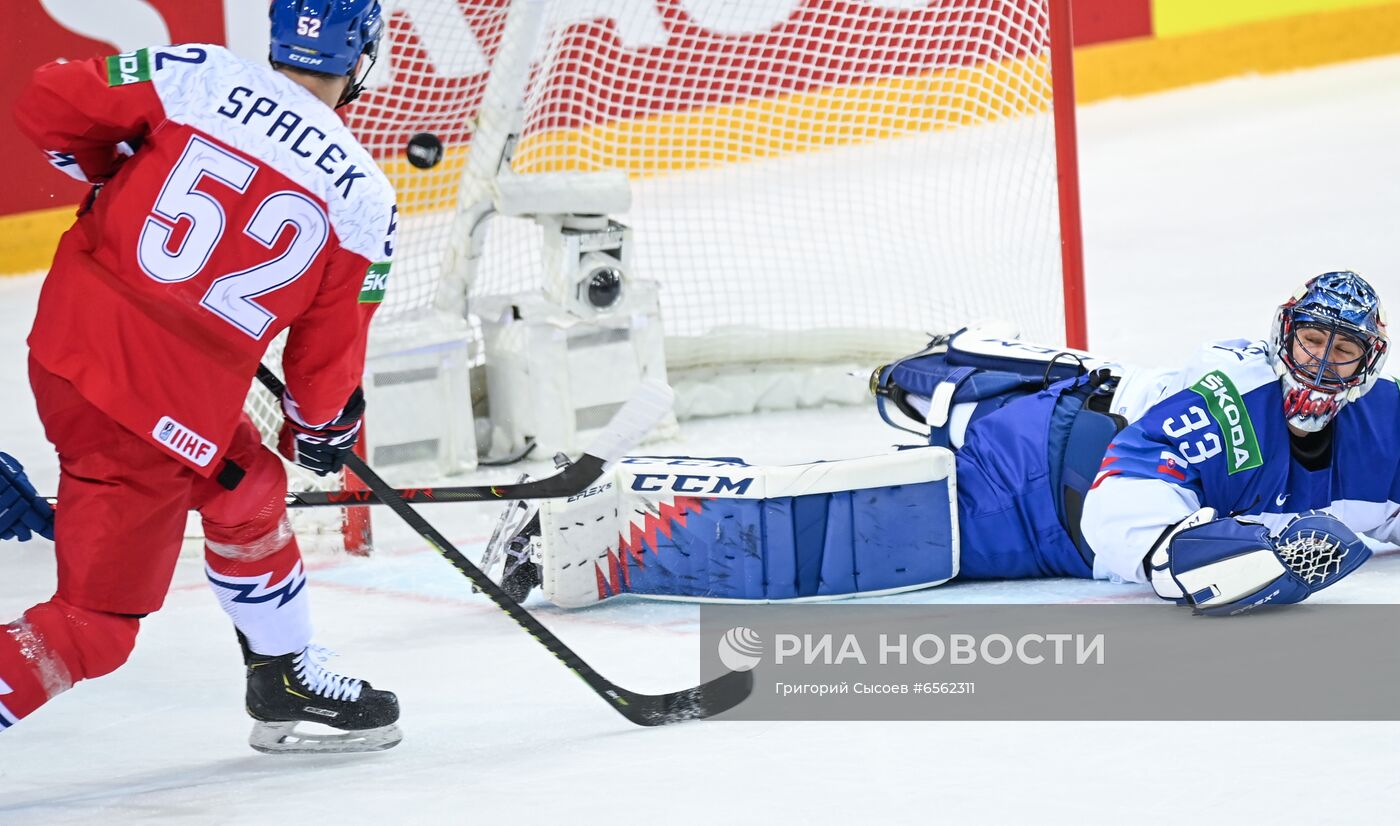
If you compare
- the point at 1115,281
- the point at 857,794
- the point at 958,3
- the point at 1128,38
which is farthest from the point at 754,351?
the point at 1128,38

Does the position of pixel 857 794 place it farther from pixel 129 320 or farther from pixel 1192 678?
pixel 129 320

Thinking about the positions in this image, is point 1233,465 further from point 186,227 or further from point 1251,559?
point 186,227

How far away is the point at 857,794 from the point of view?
7.32ft

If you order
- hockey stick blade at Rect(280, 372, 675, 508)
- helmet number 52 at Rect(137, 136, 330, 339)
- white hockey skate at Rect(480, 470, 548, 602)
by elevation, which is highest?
helmet number 52 at Rect(137, 136, 330, 339)

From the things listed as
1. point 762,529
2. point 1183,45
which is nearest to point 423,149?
point 762,529

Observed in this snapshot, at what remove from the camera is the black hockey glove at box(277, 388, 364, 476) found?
2512 millimetres

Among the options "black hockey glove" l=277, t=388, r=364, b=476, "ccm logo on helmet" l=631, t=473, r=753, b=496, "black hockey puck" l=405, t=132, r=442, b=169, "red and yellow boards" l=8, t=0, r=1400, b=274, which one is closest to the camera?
"black hockey glove" l=277, t=388, r=364, b=476

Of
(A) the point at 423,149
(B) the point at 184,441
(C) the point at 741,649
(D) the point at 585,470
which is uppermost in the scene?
(A) the point at 423,149

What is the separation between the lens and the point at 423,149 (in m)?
3.81

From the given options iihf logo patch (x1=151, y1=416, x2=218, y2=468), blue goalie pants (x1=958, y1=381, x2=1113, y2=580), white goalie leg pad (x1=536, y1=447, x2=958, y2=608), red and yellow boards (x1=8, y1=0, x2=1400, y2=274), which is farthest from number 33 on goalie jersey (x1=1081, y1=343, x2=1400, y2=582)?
red and yellow boards (x1=8, y1=0, x2=1400, y2=274)

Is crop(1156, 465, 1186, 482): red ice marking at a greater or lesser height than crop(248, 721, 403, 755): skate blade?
greater

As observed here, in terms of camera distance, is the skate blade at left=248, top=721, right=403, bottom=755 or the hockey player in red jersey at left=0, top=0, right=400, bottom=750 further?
the skate blade at left=248, top=721, right=403, bottom=755

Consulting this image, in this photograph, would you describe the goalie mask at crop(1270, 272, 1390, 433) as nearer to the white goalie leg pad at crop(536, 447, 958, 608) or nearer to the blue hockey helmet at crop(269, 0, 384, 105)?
the white goalie leg pad at crop(536, 447, 958, 608)

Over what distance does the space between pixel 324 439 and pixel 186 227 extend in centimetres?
39
